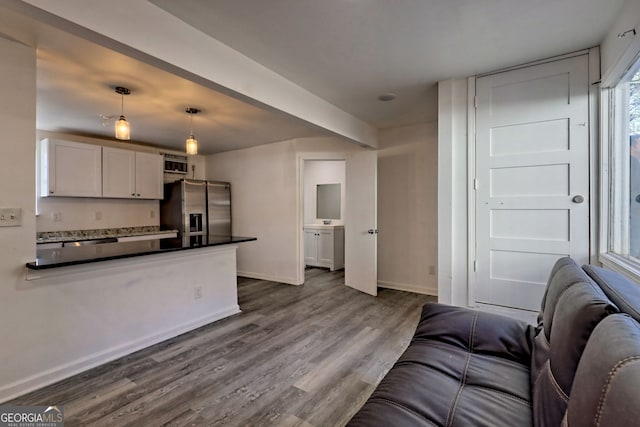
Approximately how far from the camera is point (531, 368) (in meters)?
1.39

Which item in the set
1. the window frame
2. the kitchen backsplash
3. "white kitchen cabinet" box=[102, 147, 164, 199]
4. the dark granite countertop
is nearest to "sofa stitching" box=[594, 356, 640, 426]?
the window frame

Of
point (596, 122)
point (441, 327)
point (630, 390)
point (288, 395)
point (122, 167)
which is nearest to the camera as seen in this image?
point (630, 390)

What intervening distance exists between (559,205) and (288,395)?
2.40 meters

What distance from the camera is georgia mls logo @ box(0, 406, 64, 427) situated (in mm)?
1730

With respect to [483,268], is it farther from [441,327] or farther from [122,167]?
[122,167]

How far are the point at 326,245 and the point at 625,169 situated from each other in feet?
14.4

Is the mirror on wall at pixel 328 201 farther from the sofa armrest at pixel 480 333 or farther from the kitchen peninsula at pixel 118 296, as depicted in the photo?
the sofa armrest at pixel 480 333

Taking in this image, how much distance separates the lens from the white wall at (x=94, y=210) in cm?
416

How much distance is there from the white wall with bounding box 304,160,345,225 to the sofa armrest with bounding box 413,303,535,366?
444cm

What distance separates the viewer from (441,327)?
1.69 metres

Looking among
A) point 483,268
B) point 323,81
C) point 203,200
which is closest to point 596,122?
point 483,268

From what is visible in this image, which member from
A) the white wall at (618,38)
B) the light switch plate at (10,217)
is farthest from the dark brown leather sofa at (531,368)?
the light switch plate at (10,217)

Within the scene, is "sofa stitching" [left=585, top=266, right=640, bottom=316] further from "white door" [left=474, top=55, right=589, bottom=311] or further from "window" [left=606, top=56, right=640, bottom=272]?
"white door" [left=474, top=55, right=589, bottom=311]

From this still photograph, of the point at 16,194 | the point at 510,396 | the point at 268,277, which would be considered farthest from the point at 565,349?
the point at 268,277
